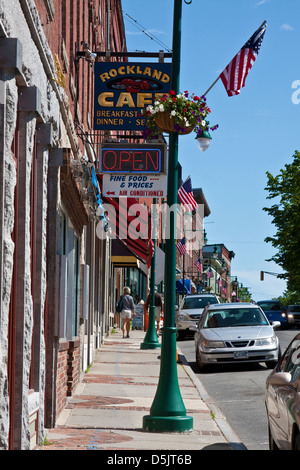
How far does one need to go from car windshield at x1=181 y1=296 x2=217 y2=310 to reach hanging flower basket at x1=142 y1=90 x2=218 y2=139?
69.9 feet

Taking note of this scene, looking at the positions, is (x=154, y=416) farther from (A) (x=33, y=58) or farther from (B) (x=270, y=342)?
(B) (x=270, y=342)

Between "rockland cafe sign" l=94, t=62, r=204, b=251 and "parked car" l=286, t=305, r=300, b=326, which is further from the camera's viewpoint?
"parked car" l=286, t=305, r=300, b=326

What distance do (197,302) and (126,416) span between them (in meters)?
20.8

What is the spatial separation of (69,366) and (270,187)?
4345 centimetres

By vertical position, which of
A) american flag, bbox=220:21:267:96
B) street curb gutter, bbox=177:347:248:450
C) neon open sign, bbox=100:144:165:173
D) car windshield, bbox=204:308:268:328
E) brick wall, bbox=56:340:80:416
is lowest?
street curb gutter, bbox=177:347:248:450

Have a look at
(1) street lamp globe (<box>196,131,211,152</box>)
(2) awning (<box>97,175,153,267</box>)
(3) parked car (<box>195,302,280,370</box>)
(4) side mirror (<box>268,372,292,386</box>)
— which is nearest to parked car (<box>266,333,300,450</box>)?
(4) side mirror (<box>268,372,292,386</box>)

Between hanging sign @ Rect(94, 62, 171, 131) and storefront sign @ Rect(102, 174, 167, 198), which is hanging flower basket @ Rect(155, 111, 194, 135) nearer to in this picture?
hanging sign @ Rect(94, 62, 171, 131)

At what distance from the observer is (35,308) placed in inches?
323

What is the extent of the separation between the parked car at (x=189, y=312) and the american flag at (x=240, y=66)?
13.5 m

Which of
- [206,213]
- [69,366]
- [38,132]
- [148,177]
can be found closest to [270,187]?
[148,177]

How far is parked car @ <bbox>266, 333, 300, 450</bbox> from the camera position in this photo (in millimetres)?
6074

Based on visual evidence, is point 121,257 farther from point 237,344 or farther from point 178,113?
point 178,113

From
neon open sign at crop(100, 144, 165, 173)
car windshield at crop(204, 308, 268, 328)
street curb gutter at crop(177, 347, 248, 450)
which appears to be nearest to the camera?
street curb gutter at crop(177, 347, 248, 450)

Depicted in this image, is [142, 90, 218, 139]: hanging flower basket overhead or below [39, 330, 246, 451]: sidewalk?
overhead
